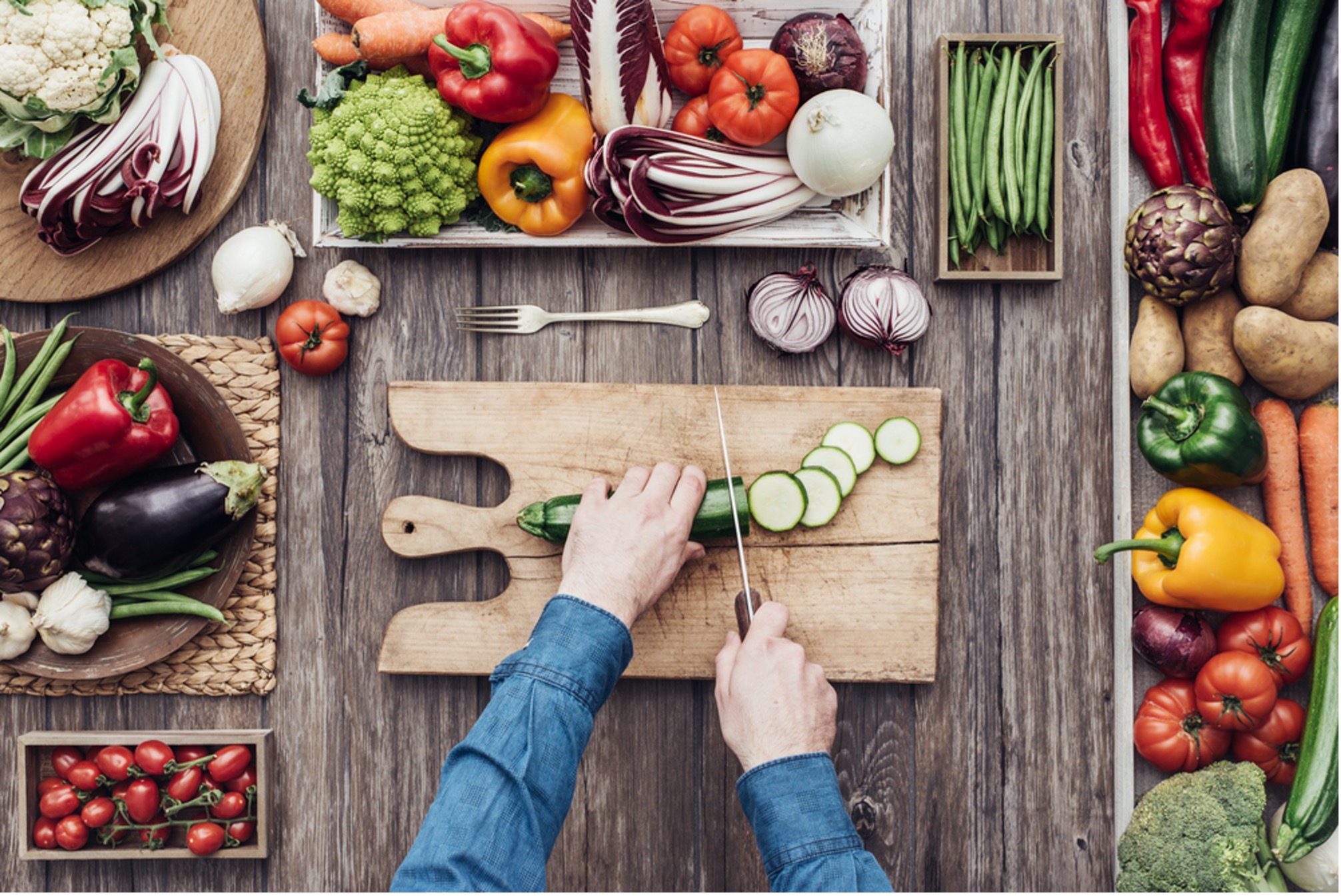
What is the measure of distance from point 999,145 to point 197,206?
74.7 inches

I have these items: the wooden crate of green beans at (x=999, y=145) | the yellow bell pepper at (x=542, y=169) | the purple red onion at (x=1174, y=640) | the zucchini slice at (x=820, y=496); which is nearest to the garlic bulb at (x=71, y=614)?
the yellow bell pepper at (x=542, y=169)

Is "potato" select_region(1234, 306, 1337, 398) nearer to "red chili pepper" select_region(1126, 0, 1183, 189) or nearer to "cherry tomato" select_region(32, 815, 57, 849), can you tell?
"red chili pepper" select_region(1126, 0, 1183, 189)

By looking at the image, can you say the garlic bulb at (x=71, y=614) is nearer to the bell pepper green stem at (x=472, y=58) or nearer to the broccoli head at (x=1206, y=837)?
the bell pepper green stem at (x=472, y=58)

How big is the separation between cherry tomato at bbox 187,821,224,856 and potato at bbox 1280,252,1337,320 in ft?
8.97

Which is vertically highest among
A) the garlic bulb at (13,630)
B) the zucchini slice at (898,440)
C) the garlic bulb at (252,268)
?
the garlic bulb at (252,268)

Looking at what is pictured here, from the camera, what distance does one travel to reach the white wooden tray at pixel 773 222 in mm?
1834

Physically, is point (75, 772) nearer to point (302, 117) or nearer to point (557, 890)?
point (557, 890)

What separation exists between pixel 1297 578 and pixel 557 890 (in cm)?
190

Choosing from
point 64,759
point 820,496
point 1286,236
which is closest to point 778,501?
point 820,496

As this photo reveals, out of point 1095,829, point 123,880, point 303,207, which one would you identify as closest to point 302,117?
point 303,207

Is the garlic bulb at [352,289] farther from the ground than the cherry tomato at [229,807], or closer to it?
farther from the ground

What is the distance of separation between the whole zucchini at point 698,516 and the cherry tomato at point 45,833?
51.6 inches

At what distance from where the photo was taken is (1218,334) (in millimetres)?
1844

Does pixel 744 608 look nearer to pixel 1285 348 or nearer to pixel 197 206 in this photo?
pixel 1285 348
